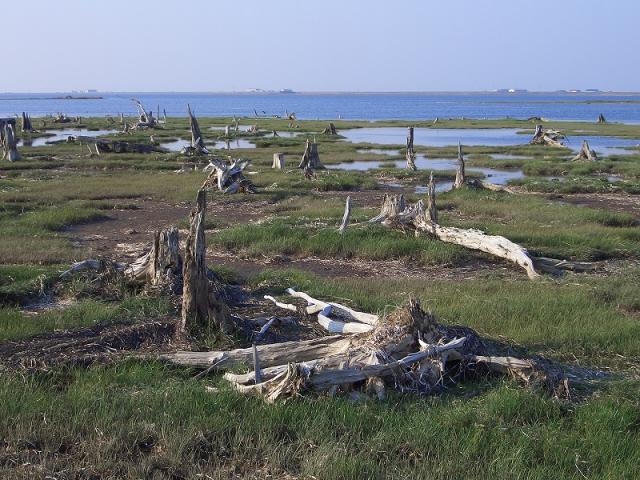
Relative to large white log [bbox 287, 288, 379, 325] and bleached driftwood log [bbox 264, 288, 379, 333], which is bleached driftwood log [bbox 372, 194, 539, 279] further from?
bleached driftwood log [bbox 264, 288, 379, 333]

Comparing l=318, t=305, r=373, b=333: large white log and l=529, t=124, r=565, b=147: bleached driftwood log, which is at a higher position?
l=529, t=124, r=565, b=147: bleached driftwood log

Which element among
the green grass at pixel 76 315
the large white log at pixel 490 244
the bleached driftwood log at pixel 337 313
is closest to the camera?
the bleached driftwood log at pixel 337 313

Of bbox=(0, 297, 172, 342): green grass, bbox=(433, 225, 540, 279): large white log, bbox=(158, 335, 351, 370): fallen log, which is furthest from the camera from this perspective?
bbox=(433, 225, 540, 279): large white log

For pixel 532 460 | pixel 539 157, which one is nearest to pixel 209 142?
pixel 539 157

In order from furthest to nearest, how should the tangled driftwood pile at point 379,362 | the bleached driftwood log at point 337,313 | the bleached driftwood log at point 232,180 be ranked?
the bleached driftwood log at point 232,180, the bleached driftwood log at point 337,313, the tangled driftwood pile at point 379,362

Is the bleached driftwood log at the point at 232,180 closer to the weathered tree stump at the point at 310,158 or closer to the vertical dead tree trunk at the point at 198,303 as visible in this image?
the weathered tree stump at the point at 310,158

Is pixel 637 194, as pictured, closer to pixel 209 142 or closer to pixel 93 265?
pixel 93 265

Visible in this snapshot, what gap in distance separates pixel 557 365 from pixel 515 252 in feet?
19.4

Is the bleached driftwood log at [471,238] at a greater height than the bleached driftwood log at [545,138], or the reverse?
the bleached driftwood log at [545,138]

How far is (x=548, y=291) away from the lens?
35.9ft

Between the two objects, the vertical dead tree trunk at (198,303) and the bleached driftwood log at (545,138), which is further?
the bleached driftwood log at (545,138)

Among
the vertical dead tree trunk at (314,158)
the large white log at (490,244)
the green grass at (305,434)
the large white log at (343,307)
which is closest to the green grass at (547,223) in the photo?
the large white log at (490,244)

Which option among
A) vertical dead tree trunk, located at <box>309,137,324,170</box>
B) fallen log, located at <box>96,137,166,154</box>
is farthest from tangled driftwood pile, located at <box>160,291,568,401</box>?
fallen log, located at <box>96,137,166,154</box>

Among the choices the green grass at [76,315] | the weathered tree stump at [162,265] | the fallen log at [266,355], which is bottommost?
the green grass at [76,315]
